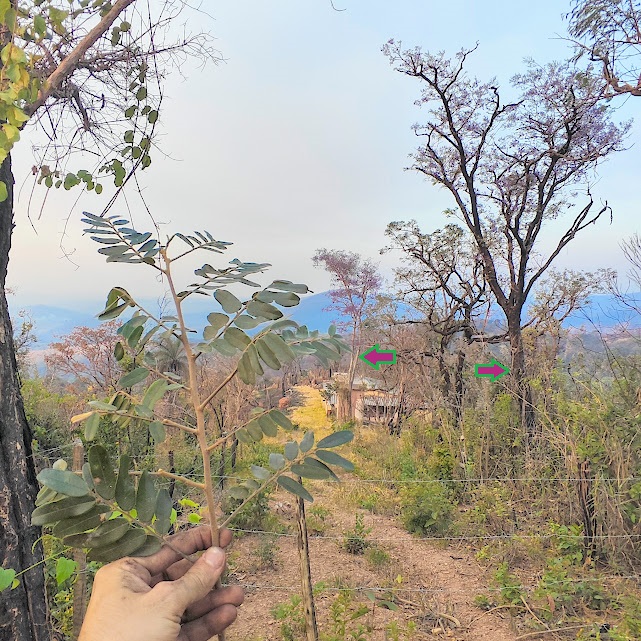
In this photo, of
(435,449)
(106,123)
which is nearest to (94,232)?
(106,123)

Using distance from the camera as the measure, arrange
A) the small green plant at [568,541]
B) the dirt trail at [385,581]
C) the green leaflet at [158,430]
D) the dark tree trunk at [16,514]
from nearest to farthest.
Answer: the green leaflet at [158,430]
the dark tree trunk at [16,514]
the dirt trail at [385,581]
the small green plant at [568,541]

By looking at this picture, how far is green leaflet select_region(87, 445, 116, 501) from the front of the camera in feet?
1.72

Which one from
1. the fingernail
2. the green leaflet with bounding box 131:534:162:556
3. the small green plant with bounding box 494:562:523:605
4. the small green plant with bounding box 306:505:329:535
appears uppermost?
the green leaflet with bounding box 131:534:162:556

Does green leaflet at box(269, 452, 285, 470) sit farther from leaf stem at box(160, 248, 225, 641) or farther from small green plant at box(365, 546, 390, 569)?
small green plant at box(365, 546, 390, 569)

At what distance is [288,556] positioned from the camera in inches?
126

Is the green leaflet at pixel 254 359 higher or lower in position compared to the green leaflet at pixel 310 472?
higher

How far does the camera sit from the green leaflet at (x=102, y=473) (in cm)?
52

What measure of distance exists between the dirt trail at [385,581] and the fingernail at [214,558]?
79.4 inches

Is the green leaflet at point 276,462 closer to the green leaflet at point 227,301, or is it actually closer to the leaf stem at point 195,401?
the leaf stem at point 195,401

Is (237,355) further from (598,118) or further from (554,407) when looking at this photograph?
(598,118)

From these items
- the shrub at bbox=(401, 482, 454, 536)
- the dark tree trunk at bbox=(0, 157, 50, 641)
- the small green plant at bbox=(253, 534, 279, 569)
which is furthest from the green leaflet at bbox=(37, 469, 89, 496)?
the shrub at bbox=(401, 482, 454, 536)

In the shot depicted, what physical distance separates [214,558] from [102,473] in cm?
20

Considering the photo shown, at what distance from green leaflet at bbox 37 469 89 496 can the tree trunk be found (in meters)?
4.09

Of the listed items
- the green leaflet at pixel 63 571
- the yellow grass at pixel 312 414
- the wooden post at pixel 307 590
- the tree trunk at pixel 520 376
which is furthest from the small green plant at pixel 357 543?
the yellow grass at pixel 312 414
